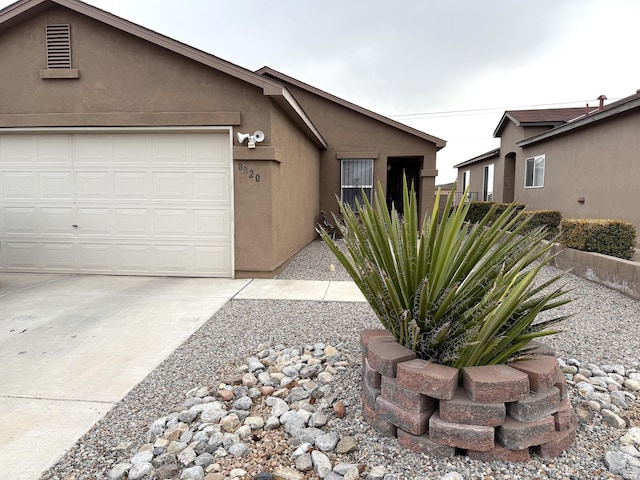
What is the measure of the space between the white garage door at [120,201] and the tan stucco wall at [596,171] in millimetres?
8751

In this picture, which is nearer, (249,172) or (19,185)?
(249,172)

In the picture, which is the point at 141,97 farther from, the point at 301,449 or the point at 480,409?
the point at 480,409

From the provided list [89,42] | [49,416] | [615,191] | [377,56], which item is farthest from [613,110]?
[377,56]

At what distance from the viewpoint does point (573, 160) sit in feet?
37.6

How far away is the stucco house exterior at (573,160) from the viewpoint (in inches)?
353

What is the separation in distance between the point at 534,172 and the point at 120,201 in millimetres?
13703

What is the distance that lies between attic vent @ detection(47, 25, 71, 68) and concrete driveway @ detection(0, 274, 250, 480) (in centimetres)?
371

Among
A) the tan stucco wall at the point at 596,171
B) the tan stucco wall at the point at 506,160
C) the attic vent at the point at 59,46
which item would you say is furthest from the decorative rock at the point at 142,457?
the tan stucco wall at the point at 506,160

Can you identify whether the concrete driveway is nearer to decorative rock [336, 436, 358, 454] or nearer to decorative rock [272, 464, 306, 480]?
decorative rock [272, 464, 306, 480]

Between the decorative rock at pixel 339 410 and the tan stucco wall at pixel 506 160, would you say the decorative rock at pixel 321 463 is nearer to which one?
the decorative rock at pixel 339 410

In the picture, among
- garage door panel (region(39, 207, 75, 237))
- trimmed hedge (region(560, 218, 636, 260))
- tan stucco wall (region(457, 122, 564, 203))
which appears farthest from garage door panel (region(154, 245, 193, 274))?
Answer: tan stucco wall (region(457, 122, 564, 203))

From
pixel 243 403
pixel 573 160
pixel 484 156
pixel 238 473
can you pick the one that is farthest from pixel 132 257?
pixel 484 156

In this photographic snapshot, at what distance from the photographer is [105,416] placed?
9.07 feet

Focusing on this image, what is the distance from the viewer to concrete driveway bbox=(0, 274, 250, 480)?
2609 millimetres
